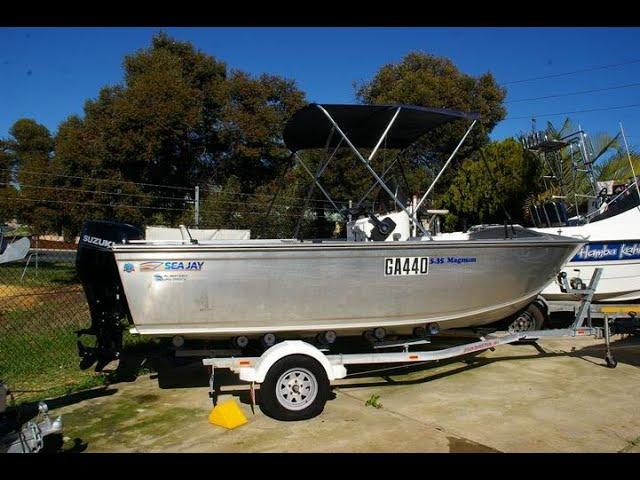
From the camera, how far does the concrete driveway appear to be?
421 centimetres

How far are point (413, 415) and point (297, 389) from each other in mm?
1139

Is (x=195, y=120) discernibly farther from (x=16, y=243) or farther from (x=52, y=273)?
(x=16, y=243)

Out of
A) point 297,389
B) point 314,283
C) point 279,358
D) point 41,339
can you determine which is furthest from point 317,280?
point 41,339

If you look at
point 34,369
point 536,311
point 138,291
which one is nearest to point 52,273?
point 34,369

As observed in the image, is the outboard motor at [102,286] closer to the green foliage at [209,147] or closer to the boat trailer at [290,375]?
the boat trailer at [290,375]

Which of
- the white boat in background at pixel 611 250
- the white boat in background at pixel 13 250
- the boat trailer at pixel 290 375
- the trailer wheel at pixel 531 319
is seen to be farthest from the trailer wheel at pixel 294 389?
the white boat in background at pixel 611 250

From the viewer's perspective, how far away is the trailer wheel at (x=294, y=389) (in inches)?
185


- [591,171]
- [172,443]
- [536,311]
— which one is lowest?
[172,443]

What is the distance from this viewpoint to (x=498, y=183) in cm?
1247

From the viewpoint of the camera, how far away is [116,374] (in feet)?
20.6

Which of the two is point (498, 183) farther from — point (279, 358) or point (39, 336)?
point (39, 336)
